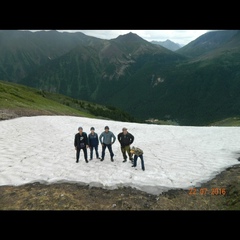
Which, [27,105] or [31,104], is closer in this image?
[27,105]

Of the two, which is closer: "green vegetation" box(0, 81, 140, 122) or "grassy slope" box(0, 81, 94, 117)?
"green vegetation" box(0, 81, 140, 122)

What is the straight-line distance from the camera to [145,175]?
54.0 feet

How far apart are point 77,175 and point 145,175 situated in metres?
4.41

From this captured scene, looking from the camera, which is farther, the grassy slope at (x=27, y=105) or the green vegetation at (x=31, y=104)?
the grassy slope at (x=27, y=105)

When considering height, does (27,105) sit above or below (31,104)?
above

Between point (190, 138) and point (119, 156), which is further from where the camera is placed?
point (190, 138)
